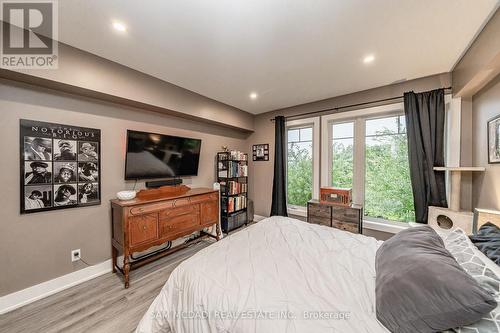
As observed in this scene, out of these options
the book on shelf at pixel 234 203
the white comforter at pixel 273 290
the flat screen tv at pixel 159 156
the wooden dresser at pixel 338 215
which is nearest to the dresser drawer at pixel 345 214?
the wooden dresser at pixel 338 215

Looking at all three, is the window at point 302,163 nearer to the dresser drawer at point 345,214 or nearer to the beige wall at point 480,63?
the dresser drawer at point 345,214

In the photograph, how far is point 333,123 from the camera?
327 cm

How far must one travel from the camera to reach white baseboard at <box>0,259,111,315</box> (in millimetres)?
1684

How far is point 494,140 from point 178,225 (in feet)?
11.3

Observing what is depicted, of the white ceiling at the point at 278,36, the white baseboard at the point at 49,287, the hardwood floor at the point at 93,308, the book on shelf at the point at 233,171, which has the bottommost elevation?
the hardwood floor at the point at 93,308

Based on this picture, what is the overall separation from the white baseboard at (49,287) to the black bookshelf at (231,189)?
1.83 meters

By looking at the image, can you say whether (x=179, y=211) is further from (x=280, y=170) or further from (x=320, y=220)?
(x=320, y=220)

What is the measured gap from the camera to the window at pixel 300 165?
3.59 metres

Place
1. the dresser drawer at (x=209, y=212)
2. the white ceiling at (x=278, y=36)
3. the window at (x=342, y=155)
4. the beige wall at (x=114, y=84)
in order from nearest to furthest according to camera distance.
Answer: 1. the white ceiling at (x=278, y=36)
2. the beige wall at (x=114, y=84)
3. the dresser drawer at (x=209, y=212)
4. the window at (x=342, y=155)

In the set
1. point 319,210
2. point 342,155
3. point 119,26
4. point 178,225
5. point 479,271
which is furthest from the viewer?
point 342,155

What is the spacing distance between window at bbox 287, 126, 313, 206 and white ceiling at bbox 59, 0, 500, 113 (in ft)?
4.28

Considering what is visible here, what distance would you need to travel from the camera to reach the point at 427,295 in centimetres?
78
